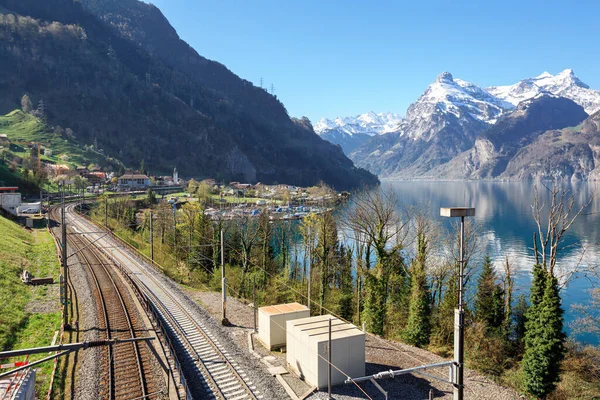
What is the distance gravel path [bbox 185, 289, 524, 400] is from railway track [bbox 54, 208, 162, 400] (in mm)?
5802

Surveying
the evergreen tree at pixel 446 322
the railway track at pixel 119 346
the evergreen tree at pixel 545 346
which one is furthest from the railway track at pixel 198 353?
the evergreen tree at pixel 446 322

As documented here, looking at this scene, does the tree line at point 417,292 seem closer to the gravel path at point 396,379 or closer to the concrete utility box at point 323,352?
the gravel path at point 396,379

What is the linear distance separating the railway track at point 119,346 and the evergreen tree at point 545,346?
18335mm

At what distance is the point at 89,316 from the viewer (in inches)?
1061

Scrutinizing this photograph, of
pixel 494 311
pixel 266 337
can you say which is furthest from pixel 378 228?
pixel 266 337

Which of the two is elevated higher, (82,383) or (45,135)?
(45,135)

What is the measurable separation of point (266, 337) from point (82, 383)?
9.90 metres

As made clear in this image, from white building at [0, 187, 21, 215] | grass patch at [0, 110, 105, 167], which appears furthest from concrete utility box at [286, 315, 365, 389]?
grass patch at [0, 110, 105, 167]

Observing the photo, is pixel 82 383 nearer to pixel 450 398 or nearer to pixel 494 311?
pixel 450 398

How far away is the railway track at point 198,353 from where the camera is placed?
61.6 feet

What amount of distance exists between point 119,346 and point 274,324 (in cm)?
856

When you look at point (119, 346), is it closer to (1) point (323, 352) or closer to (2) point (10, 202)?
(1) point (323, 352)

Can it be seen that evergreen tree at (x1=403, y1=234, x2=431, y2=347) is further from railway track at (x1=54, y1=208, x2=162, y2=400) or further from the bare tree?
railway track at (x1=54, y1=208, x2=162, y2=400)

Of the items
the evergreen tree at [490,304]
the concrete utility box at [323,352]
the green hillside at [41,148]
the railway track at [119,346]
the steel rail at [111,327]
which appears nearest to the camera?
the railway track at [119,346]
